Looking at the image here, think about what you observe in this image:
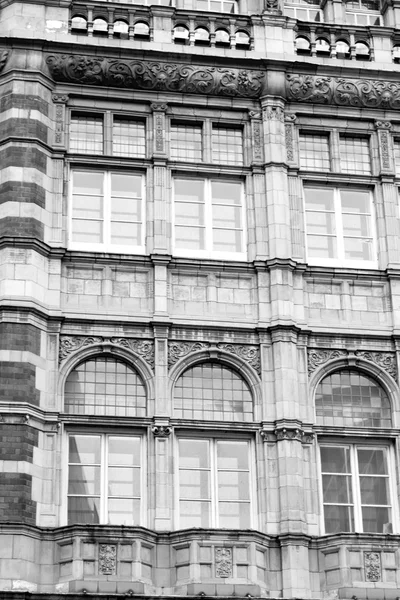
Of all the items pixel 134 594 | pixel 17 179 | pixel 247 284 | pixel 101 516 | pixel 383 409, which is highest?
pixel 17 179

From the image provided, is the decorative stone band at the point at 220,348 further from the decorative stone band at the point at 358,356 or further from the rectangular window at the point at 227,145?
the rectangular window at the point at 227,145

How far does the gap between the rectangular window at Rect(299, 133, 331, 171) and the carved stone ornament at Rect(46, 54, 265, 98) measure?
1.67 meters

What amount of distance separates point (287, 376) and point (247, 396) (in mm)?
1056

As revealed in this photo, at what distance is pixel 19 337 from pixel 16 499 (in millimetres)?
3638

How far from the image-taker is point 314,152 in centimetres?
3253

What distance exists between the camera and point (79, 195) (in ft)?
101

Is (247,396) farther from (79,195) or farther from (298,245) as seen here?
(79,195)

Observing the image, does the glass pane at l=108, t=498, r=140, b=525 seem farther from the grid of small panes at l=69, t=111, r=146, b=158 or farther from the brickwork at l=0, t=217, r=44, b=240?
the grid of small panes at l=69, t=111, r=146, b=158

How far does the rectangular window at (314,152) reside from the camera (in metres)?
32.3

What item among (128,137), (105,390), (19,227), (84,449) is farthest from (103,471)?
(128,137)

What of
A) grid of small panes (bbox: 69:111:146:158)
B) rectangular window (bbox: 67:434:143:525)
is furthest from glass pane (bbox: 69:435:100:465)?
grid of small panes (bbox: 69:111:146:158)

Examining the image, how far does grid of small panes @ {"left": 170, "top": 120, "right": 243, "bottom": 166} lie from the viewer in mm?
31797

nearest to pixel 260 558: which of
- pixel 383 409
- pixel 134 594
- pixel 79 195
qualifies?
pixel 134 594

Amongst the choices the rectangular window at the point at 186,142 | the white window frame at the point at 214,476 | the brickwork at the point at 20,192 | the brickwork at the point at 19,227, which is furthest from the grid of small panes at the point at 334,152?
the white window frame at the point at 214,476
